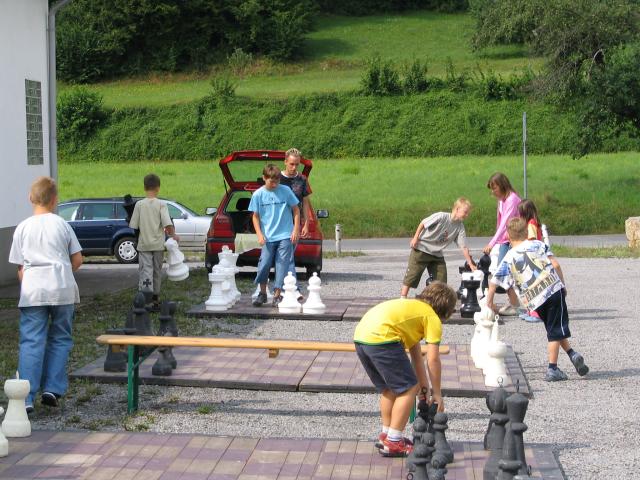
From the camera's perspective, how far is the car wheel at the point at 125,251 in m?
24.0

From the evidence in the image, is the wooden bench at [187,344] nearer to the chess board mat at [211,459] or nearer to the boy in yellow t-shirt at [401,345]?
the chess board mat at [211,459]

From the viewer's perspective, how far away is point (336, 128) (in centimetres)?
5053

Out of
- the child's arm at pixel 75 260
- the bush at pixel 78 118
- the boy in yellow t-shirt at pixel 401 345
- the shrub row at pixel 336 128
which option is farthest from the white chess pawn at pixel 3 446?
the bush at pixel 78 118

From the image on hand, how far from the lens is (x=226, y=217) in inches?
663

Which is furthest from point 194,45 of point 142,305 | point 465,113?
point 142,305

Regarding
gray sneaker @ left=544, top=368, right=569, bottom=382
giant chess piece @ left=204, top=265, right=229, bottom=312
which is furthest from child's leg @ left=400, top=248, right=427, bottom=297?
gray sneaker @ left=544, top=368, right=569, bottom=382

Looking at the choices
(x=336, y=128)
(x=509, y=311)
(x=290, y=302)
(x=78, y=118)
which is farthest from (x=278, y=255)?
(x=78, y=118)

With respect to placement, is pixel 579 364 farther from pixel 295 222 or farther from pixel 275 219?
pixel 275 219

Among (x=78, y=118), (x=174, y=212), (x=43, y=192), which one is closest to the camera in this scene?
(x=43, y=192)

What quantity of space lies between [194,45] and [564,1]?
46153mm

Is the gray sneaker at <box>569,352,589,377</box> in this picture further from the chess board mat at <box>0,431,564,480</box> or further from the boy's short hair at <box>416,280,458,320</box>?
the boy's short hair at <box>416,280,458,320</box>

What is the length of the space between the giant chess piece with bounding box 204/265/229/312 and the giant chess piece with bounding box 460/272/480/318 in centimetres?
284

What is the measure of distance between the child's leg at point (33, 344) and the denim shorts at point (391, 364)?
2.52 metres

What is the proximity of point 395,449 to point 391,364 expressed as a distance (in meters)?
0.51
